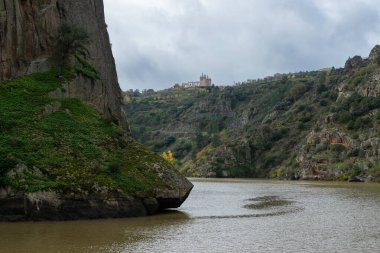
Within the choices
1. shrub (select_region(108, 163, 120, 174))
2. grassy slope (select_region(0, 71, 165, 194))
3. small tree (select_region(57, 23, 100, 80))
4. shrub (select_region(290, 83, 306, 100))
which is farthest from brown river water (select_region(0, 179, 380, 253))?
shrub (select_region(290, 83, 306, 100))

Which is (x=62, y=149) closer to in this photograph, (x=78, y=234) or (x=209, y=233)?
(x=78, y=234)

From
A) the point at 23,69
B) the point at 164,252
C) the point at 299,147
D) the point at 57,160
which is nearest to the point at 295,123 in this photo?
the point at 299,147

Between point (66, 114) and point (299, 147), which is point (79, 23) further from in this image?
point (299, 147)

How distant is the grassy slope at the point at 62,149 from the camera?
33.5 meters

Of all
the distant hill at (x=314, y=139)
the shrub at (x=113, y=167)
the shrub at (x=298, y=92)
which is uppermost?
the shrub at (x=298, y=92)

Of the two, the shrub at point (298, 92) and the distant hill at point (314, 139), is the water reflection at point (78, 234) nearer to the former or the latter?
the distant hill at point (314, 139)

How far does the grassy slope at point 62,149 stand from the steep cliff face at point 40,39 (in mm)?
4417

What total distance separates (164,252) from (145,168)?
16.8 metres

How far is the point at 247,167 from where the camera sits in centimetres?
15400

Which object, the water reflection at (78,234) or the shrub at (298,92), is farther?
the shrub at (298,92)

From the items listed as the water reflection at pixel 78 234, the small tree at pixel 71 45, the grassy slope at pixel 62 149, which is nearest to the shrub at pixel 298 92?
the small tree at pixel 71 45

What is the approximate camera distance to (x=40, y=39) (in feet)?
172

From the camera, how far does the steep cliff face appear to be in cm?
4869

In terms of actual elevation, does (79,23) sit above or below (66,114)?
above
